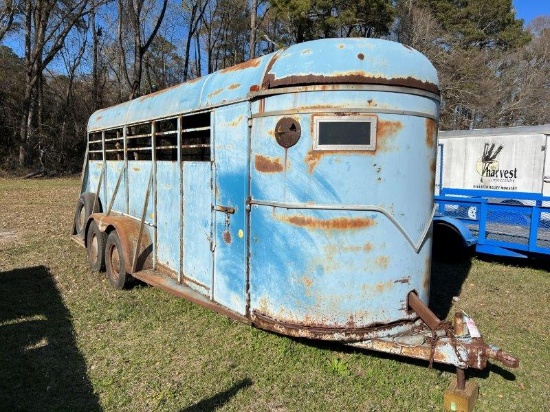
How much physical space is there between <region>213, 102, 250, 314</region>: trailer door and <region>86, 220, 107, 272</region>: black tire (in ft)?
9.40

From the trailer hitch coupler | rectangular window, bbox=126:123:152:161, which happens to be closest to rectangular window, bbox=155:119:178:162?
rectangular window, bbox=126:123:152:161

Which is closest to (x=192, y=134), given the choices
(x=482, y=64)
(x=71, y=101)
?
(x=482, y=64)

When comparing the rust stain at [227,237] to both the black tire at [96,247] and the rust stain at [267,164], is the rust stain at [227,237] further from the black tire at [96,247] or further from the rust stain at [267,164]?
the black tire at [96,247]

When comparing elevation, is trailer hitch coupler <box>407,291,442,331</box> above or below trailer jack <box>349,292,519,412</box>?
above

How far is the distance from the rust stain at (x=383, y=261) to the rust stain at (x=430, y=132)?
106 centimetres

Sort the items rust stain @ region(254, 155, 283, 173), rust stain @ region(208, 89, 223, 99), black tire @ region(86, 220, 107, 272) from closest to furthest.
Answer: rust stain @ region(254, 155, 283, 173)
rust stain @ region(208, 89, 223, 99)
black tire @ region(86, 220, 107, 272)

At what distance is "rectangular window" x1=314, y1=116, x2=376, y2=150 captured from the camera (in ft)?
11.6

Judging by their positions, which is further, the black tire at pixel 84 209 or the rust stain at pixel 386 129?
the black tire at pixel 84 209

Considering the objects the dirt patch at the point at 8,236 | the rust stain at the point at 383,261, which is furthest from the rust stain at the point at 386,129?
the dirt patch at the point at 8,236

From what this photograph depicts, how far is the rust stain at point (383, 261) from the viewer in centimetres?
367

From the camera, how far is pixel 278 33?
3356cm

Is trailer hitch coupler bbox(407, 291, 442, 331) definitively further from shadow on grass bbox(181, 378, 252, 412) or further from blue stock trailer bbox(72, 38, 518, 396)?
shadow on grass bbox(181, 378, 252, 412)

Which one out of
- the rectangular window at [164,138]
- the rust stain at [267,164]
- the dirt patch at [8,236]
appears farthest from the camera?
the dirt patch at [8,236]

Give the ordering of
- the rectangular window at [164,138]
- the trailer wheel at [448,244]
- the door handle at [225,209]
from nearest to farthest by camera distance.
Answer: the door handle at [225,209]
the rectangular window at [164,138]
the trailer wheel at [448,244]
